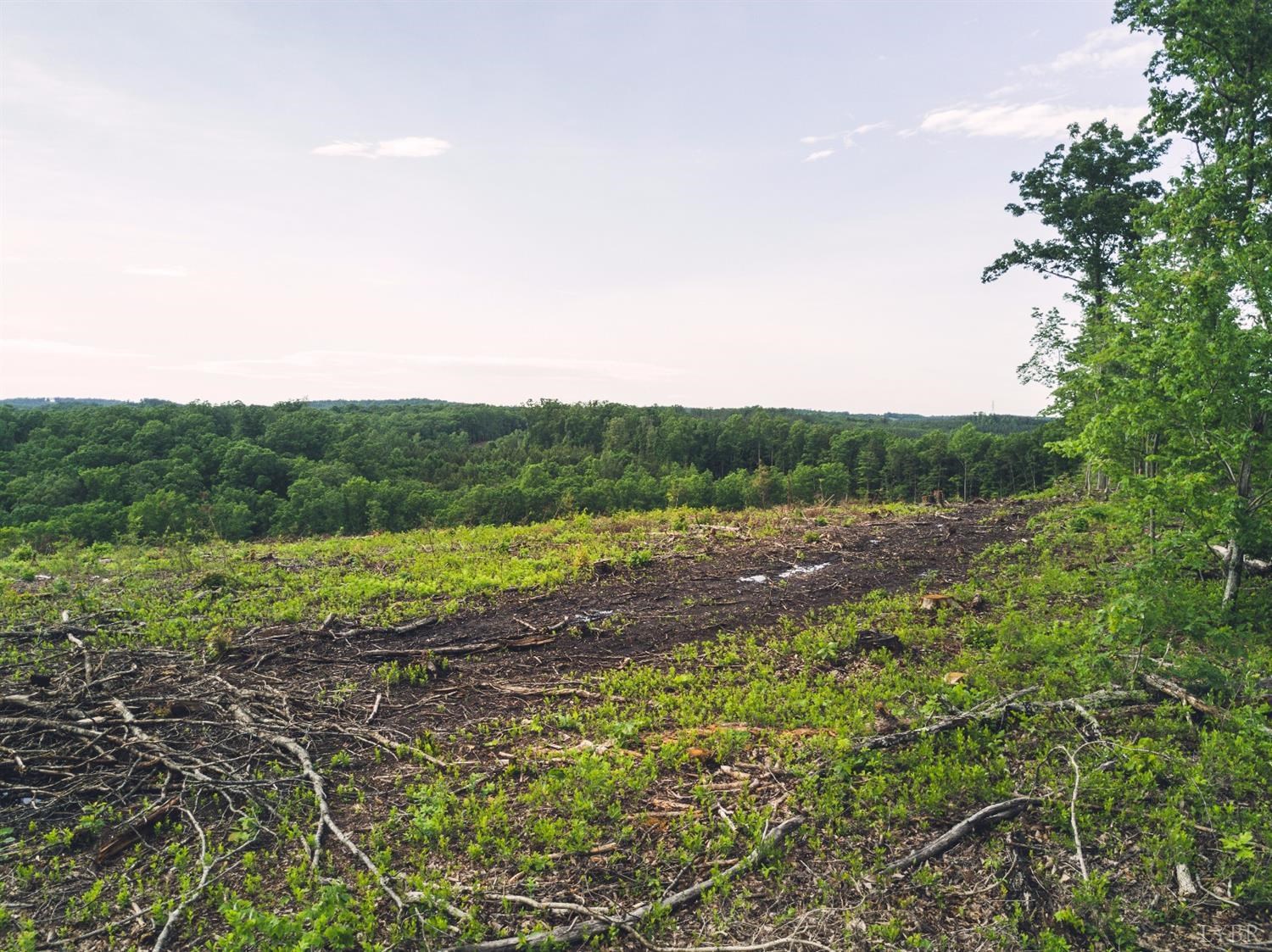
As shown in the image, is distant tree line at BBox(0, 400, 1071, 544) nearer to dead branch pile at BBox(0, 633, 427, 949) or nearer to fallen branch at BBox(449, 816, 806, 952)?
dead branch pile at BBox(0, 633, 427, 949)

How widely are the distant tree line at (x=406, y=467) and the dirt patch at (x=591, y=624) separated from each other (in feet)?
29.0

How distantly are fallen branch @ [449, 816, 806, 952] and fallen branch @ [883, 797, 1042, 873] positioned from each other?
0.91 meters

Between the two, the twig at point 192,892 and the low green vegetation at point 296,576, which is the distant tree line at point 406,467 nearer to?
the low green vegetation at point 296,576

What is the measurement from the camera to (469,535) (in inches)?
627

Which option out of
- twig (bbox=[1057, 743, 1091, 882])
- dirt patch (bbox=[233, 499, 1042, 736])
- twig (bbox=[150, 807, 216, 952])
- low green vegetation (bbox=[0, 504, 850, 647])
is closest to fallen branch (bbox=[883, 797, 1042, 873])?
twig (bbox=[1057, 743, 1091, 882])

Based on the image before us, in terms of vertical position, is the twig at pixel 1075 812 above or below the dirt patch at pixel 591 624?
above

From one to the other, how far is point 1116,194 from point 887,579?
51.9 feet

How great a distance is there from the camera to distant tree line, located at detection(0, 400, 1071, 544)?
3431 cm

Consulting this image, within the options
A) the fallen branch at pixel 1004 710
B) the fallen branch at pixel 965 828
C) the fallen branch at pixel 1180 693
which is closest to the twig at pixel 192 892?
the fallen branch at pixel 965 828

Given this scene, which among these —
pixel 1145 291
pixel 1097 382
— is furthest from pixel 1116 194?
pixel 1097 382

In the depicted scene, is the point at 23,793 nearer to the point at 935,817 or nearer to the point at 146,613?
the point at 146,613

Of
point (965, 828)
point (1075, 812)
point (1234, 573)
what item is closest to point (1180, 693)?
point (1075, 812)

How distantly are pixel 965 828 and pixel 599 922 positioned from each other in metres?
2.44

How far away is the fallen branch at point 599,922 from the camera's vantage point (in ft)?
10.4
